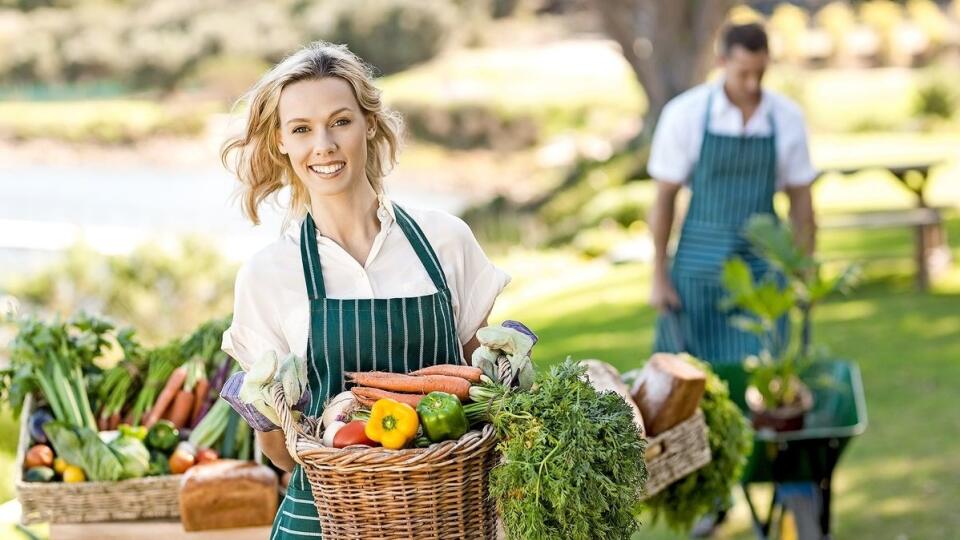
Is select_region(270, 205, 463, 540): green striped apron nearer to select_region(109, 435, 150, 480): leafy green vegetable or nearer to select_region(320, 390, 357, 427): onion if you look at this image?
select_region(320, 390, 357, 427): onion

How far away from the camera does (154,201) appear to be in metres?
30.3

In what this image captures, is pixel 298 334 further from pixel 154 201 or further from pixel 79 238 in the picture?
pixel 154 201

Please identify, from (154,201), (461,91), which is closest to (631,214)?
(154,201)

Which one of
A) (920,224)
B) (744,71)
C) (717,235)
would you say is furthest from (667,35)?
(744,71)

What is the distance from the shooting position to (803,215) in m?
5.91

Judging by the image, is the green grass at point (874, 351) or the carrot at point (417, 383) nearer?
the carrot at point (417, 383)

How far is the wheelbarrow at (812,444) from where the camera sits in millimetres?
4879

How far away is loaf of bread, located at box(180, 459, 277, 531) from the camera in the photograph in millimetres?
3898

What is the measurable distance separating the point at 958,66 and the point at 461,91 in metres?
13.4

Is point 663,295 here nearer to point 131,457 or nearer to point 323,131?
point 131,457

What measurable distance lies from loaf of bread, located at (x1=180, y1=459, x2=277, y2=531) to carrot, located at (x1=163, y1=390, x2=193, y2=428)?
0.49m

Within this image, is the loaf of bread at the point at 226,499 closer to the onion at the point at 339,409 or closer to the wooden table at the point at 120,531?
the wooden table at the point at 120,531

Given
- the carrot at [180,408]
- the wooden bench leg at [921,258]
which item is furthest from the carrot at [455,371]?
the wooden bench leg at [921,258]

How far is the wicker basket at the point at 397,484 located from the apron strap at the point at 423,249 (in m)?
0.46
